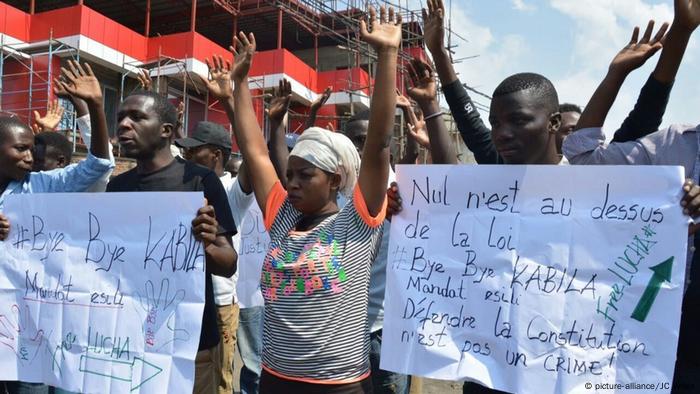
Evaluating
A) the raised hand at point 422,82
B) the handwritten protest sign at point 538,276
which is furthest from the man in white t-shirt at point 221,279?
the handwritten protest sign at point 538,276

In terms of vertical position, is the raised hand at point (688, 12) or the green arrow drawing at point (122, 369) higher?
the raised hand at point (688, 12)

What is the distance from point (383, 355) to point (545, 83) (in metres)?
1.26

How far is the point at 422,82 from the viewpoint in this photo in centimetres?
268

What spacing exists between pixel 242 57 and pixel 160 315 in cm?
125

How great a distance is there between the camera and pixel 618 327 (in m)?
1.98

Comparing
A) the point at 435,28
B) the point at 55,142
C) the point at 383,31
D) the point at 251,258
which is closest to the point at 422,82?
the point at 435,28

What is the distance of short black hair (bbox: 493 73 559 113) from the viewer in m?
2.23

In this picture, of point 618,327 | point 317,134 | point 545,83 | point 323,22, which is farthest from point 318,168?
point 323,22

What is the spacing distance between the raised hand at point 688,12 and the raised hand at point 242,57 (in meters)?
1.77

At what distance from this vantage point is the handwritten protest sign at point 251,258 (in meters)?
4.39

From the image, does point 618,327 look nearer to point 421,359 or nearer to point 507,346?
point 507,346

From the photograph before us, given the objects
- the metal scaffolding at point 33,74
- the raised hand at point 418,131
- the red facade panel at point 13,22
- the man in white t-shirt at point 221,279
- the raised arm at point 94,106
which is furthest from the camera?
the red facade panel at point 13,22

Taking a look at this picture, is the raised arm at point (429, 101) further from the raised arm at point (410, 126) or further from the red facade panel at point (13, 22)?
the red facade panel at point (13, 22)

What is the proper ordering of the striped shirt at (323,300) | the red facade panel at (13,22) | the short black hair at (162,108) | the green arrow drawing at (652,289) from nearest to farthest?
the green arrow drawing at (652,289) < the striped shirt at (323,300) < the short black hair at (162,108) < the red facade panel at (13,22)
